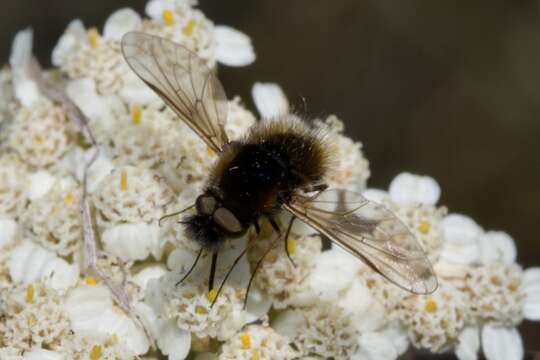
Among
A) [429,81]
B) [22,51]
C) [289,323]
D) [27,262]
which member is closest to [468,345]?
[289,323]

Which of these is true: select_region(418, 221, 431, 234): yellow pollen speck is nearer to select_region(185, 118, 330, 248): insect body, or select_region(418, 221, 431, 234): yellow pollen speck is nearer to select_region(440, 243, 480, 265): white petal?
select_region(440, 243, 480, 265): white petal

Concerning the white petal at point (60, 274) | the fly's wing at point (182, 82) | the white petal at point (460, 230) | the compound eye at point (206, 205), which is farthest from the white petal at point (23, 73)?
the white petal at point (460, 230)

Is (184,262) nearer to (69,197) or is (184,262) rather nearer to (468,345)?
(69,197)

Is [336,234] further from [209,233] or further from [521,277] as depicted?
[521,277]

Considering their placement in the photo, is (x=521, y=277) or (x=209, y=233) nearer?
(x=209, y=233)

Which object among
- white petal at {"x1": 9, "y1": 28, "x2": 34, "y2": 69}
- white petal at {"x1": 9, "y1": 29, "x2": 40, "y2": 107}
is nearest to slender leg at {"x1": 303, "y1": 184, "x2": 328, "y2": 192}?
white petal at {"x1": 9, "y1": 29, "x2": 40, "y2": 107}

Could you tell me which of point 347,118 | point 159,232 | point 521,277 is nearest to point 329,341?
point 159,232

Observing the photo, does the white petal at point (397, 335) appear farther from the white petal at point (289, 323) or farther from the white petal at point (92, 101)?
the white petal at point (92, 101)
